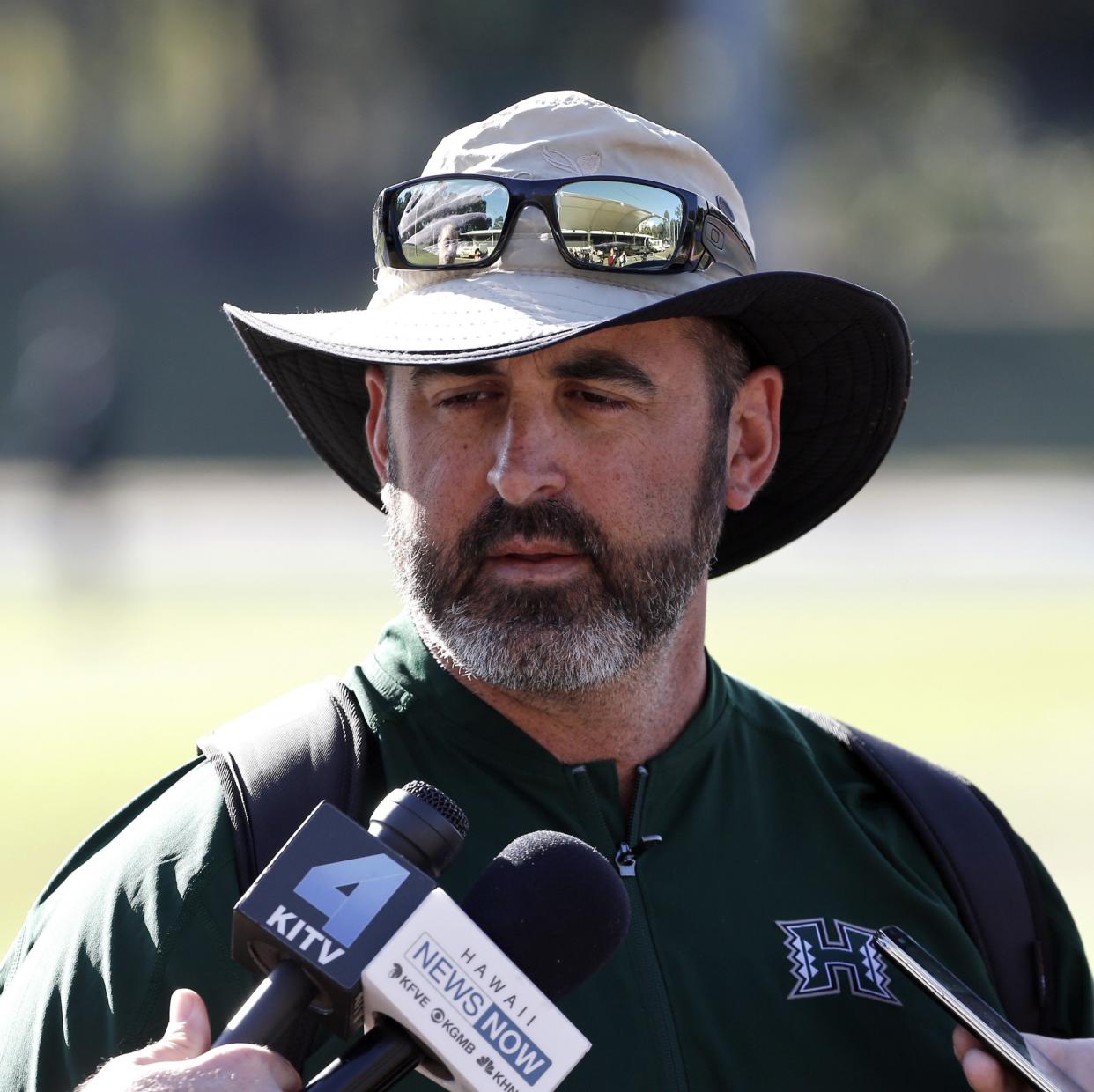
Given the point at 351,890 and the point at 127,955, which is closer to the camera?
the point at 351,890

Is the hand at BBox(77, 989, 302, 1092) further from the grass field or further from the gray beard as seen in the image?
the grass field

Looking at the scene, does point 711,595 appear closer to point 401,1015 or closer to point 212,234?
point 401,1015

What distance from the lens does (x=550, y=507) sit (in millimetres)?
2781

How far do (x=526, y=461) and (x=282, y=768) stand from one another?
60cm

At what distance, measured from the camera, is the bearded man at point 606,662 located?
2617mm

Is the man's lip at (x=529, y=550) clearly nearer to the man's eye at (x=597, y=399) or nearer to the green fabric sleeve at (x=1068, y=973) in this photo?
the man's eye at (x=597, y=399)

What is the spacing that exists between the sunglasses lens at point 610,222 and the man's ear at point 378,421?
1.41ft

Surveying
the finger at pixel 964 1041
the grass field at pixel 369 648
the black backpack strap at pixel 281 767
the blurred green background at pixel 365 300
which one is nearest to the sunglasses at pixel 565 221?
the black backpack strap at pixel 281 767

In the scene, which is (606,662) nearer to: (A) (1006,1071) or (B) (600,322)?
(B) (600,322)

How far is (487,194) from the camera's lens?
2943mm

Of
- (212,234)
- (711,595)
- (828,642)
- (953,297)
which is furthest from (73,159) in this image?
(828,642)

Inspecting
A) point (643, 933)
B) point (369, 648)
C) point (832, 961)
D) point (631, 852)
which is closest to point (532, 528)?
point (631, 852)

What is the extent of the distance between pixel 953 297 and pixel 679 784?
3832cm

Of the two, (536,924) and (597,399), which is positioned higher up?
(597,399)
